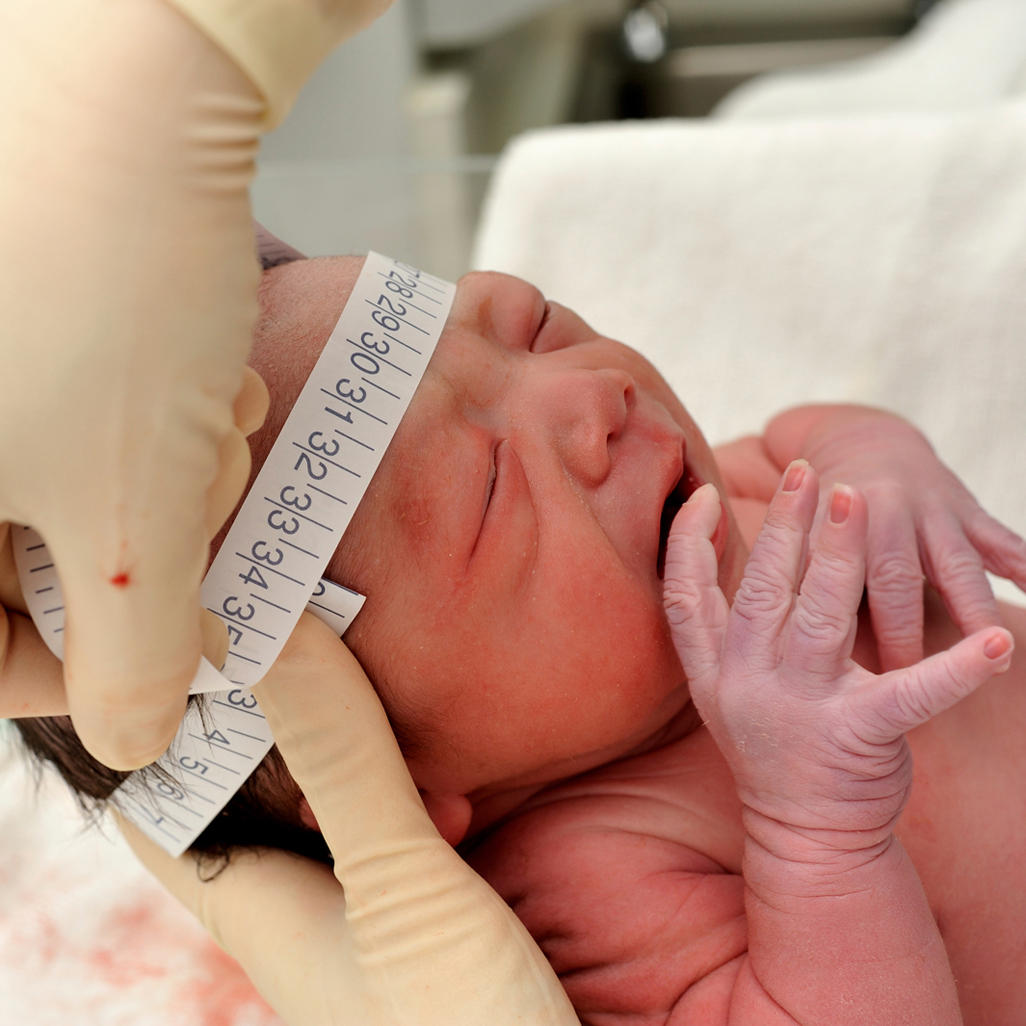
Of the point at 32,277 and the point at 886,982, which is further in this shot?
the point at 886,982

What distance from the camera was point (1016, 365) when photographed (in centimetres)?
129

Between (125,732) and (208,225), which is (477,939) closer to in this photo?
(125,732)

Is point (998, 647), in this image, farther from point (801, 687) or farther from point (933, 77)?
point (933, 77)

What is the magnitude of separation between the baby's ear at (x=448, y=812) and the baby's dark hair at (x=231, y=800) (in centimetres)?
10

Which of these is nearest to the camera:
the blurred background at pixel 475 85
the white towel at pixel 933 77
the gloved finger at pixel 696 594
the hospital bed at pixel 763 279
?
the gloved finger at pixel 696 594

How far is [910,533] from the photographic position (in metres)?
0.98

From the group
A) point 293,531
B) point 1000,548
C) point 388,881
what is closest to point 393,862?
point 388,881

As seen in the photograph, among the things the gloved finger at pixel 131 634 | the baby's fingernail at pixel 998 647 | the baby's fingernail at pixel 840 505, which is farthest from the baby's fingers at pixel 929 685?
the gloved finger at pixel 131 634

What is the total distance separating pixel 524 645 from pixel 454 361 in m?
0.20

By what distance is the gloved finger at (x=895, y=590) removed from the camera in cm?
95

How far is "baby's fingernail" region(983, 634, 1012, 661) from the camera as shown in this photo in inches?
26.2

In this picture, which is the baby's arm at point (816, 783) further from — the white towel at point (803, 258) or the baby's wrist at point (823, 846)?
the white towel at point (803, 258)

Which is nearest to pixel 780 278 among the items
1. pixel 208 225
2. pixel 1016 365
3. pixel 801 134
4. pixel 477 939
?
pixel 801 134

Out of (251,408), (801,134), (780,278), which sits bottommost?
(251,408)
